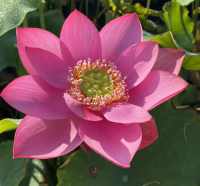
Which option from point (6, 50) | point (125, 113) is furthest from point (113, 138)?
point (6, 50)

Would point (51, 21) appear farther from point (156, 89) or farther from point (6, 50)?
point (156, 89)

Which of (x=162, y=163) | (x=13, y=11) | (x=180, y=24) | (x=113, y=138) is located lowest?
(x=162, y=163)

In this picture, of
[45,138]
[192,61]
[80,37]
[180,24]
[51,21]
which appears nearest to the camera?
[45,138]

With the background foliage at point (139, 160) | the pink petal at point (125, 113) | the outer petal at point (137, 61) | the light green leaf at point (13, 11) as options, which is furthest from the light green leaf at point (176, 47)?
the light green leaf at point (13, 11)

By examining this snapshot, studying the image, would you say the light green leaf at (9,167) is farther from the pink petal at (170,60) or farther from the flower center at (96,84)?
the pink petal at (170,60)

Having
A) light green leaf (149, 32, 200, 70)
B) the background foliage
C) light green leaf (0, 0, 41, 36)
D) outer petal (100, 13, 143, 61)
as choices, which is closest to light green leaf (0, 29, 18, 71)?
the background foliage

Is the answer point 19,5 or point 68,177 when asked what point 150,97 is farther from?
point 19,5

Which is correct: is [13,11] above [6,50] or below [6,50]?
above
